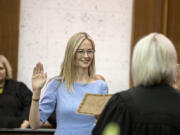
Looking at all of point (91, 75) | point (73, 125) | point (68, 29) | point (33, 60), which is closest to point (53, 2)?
point (68, 29)

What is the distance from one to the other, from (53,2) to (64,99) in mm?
3255

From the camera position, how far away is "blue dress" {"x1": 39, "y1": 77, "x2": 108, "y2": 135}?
3.36m

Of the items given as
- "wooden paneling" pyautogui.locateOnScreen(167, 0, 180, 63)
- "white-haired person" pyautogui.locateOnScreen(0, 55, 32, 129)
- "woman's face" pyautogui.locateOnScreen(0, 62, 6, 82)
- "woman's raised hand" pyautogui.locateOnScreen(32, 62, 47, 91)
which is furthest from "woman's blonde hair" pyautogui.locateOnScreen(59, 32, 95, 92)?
"wooden paneling" pyautogui.locateOnScreen(167, 0, 180, 63)

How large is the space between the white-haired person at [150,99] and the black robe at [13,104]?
321 cm

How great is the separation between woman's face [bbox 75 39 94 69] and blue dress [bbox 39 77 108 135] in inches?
6.7

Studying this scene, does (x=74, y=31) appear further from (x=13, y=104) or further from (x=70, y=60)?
(x=70, y=60)

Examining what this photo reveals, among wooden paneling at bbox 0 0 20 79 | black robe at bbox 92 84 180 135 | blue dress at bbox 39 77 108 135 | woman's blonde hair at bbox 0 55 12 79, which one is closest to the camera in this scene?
black robe at bbox 92 84 180 135

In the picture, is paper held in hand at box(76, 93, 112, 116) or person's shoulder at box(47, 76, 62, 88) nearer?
paper held in hand at box(76, 93, 112, 116)

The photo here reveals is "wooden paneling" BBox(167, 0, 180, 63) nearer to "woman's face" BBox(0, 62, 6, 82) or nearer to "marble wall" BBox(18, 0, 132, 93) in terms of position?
"marble wall" BBox(18, 0, 132, 93)

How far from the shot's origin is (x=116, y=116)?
220cm

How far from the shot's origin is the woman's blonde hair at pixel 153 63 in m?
2.17

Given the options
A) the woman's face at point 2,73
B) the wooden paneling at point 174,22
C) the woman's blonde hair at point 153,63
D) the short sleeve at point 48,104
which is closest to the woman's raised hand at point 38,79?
the short sleeve at point 48,104

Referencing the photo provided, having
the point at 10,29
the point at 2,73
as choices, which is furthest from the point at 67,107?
the point at 10,29

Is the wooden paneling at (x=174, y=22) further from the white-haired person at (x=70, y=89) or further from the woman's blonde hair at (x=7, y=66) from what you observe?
the white-haired person at (x=70, y=89)
